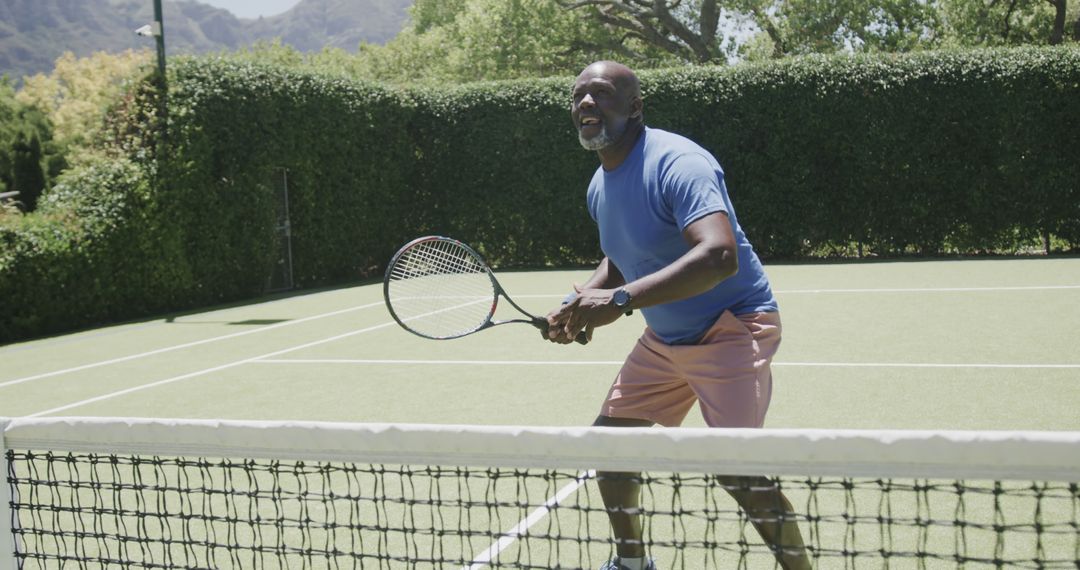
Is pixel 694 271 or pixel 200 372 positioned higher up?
pixel 694 271

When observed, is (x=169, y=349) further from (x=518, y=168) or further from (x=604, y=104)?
(x=518, y=168)

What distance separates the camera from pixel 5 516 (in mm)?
3189

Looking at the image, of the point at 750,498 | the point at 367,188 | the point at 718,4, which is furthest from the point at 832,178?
the point at 718,4

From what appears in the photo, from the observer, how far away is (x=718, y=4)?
32250mm

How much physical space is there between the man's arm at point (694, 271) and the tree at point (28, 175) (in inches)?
674

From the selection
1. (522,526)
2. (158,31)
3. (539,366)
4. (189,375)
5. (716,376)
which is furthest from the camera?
(158,31)

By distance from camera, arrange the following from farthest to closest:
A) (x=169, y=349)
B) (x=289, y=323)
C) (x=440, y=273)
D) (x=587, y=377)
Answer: (x=289, y=323)
(x=169, y=349)
(x=587, y=377)
(x=440, y=273)

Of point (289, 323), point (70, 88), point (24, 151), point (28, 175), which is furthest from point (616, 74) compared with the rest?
point (70, 88)

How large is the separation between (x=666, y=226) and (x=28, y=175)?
17753mm

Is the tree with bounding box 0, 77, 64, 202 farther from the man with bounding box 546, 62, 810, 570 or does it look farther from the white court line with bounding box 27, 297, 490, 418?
the man with bounding box 546, 62, 810, 570

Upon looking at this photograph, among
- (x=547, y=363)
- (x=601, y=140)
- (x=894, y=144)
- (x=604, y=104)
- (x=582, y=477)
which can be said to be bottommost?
(x=547, y=363)

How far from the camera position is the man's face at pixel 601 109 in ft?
11.1

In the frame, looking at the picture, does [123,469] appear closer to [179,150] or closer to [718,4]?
[179,150]

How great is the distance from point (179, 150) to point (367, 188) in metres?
4.25
